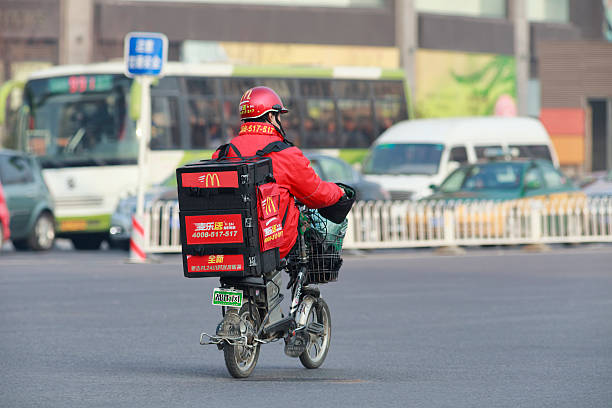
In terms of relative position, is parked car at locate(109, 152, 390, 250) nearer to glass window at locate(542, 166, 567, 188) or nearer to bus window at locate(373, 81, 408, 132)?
glass window at locate(542, 166, 567, 188)

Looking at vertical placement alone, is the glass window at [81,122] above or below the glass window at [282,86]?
below

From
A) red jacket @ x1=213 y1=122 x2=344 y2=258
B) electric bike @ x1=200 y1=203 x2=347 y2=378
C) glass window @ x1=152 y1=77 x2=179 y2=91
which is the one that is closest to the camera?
electric bike @ x1=200 y1=203 x2=347 y2=378

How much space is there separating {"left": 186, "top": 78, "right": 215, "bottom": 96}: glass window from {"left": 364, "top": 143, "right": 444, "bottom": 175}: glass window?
3.26 metres

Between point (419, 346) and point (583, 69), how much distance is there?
49.3 m

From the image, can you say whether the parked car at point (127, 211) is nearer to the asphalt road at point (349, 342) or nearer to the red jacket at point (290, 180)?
the asphalt road at point (349, 342)

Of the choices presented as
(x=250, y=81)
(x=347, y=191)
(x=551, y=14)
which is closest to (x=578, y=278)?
(x=347, y=191)

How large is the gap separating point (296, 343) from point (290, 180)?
3.32 ft

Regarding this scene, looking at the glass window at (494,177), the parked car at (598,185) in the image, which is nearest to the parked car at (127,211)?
the glass window at (494,177)

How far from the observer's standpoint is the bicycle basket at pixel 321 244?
9266mm

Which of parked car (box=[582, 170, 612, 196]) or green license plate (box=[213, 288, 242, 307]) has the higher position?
parked car (box=[582, 170, 612, 196])

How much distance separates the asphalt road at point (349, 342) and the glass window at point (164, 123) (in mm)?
7324

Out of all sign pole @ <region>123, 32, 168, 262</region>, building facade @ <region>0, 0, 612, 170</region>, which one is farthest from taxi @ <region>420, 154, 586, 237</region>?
building facade @ <region>0, 0, 612, 170</region>

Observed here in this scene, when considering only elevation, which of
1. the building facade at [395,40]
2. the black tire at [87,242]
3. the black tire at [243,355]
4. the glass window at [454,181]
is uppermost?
the building facade at [395,40]

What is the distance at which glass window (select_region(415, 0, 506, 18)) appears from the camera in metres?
52.2
